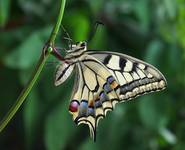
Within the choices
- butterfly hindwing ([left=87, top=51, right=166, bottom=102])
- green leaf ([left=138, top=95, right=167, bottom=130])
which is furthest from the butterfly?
green leaf ([left=138, top=95, right=167, bottom=130])

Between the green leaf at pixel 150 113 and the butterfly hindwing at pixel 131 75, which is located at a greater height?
the green leaf at pixel 150 113

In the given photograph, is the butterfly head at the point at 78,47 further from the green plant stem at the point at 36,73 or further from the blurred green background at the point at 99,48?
the blurred green background at the point at 99,48

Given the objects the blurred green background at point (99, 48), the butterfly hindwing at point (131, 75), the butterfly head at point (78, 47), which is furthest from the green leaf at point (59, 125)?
the butterfly head at point (78, 47)

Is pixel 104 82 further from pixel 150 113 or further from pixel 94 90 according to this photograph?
pixel 150 113

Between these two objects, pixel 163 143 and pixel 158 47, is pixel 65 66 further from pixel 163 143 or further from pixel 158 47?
pixel 163 143

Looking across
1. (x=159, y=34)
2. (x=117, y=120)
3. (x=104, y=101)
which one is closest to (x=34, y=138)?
(x=117, y=120)

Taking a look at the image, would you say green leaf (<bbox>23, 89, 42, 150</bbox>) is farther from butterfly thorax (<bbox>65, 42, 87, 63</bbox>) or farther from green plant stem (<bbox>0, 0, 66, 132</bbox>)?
green plant stem (<bbox>0, 0, 66, 132</bbox>)

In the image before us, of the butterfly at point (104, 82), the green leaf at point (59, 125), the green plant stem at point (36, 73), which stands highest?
the green leaf at point (59, 125)

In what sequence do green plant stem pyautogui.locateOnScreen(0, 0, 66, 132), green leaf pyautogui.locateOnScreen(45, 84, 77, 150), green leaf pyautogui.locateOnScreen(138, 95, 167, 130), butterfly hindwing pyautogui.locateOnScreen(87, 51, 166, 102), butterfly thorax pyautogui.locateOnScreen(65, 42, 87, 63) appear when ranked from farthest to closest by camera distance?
green leaf pyautogui.locateOnScreen(138, 95, 167, 130)
green leaf pyautogui.locateOnScreen(45, 84, 77, 150)
butterfly hindwing pyautogui.locateOnScreen(87, 51, 166, 102)
butterfly thorax pyautogui.locateOnScreen(65, 42, 87, 63)
green plant stem pyautogui.locateOnScreen(0, 0, 66, 132)
